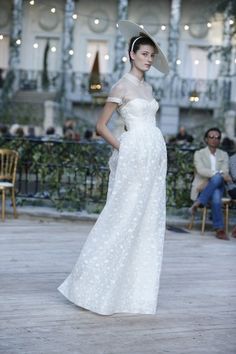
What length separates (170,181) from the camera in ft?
34.3

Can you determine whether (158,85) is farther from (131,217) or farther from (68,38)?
(131,217)

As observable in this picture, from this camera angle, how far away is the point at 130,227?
506cm

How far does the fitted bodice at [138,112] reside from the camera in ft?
16.7

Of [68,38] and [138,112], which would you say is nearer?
[138,112]

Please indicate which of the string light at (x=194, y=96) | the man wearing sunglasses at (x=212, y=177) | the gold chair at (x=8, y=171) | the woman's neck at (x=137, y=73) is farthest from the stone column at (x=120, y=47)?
the woman's neck at (x=137, y=73)

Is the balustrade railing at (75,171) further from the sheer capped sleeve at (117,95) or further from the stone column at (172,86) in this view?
the stone column at (172,86)

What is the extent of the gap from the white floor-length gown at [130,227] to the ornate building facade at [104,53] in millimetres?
28570

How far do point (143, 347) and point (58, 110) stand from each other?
89.7 ft

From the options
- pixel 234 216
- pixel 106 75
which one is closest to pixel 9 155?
pixel 234 216

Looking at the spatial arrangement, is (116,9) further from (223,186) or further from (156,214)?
(156,214)

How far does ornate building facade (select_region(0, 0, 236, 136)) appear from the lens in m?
34.2

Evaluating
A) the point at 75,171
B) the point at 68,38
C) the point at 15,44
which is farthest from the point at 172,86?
the point at 75,171

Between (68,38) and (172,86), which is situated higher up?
(68,38)

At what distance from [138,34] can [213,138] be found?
420 cm
